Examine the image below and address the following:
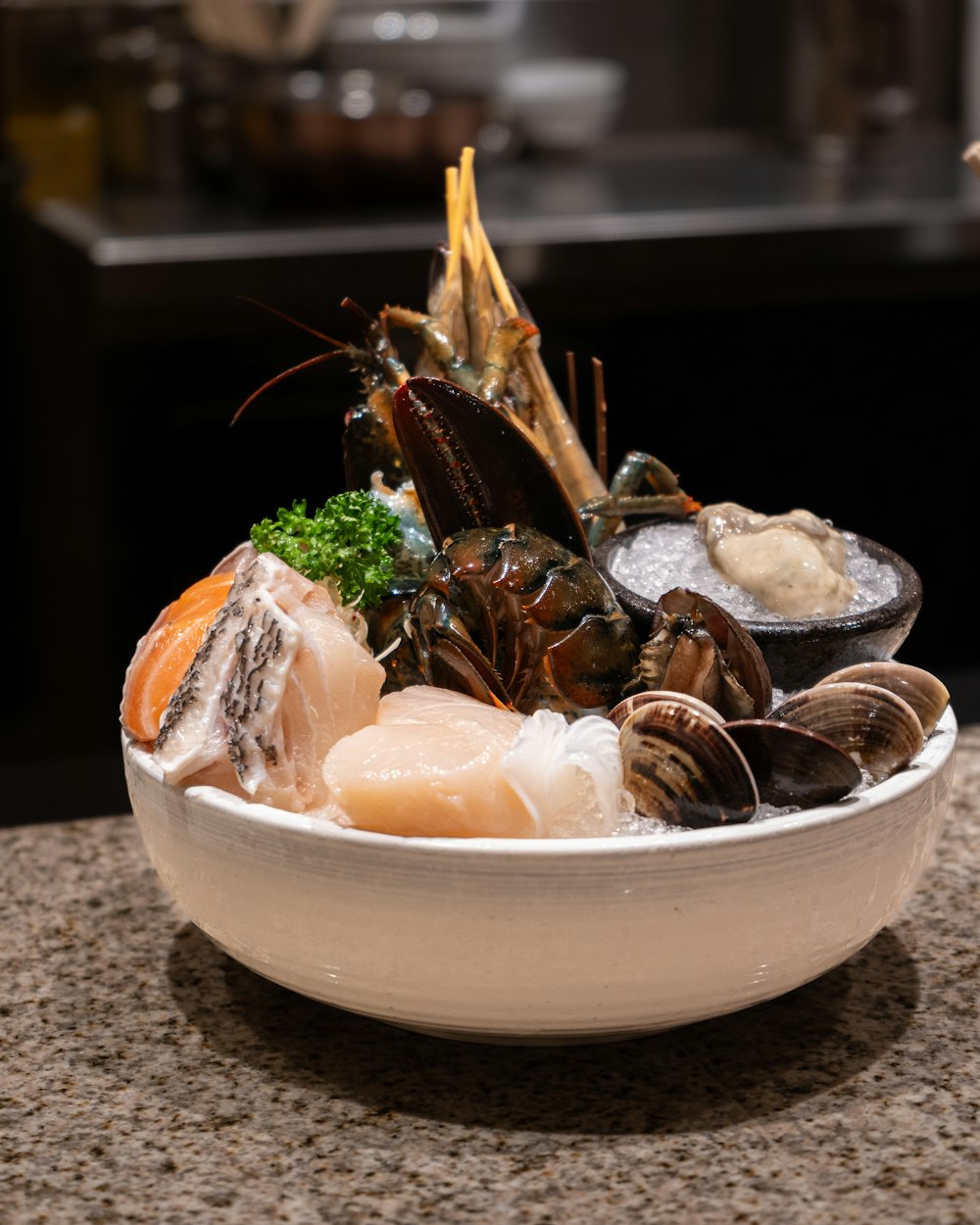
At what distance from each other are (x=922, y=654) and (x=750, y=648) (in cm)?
251

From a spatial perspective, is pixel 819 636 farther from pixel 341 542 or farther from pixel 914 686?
pixel 341 542

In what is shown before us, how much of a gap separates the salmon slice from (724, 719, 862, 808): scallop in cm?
32

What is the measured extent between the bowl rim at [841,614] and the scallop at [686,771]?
6.5 inches

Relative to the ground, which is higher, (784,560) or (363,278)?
(784,560)

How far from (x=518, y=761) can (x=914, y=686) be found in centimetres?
24

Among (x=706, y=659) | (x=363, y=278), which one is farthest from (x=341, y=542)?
(x=363, y=278)

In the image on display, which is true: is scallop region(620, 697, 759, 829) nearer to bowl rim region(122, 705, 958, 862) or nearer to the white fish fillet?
bowl rim region(122, 705, 958, 862)

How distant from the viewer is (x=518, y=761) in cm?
81

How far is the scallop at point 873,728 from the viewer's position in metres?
0.87

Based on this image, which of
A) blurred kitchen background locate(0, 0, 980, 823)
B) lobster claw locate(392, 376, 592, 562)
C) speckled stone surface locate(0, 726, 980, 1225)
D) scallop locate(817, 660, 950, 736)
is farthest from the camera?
blurred kitchen background locate(0, 0, 980, 823)

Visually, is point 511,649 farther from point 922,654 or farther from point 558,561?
point 922,654

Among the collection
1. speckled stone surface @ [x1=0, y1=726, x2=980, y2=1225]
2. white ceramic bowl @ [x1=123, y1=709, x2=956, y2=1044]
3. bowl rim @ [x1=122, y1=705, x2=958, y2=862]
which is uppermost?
bowl rim @ [x1=122, y1=705, x2=958, y2=862]

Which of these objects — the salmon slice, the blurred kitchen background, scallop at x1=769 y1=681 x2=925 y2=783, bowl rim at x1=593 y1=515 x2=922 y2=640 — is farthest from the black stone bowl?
the blurred kitchen background

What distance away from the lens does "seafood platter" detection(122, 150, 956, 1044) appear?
79cm
